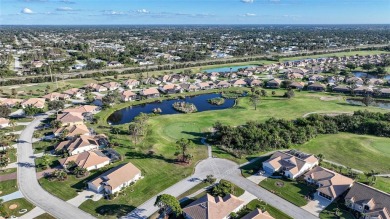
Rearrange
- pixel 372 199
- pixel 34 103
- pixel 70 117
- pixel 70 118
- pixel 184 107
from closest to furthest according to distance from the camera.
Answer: pixel 372 199 < pixel 70 118 < pixel 70 117 < pixel 34 103 < pixel 184 107

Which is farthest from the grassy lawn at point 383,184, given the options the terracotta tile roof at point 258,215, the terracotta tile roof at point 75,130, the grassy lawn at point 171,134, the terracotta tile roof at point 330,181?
the terracotta tile roof at point 75,130

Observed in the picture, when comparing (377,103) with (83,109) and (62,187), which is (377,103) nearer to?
(83,109)

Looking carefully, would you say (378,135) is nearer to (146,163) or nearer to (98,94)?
(146,163)

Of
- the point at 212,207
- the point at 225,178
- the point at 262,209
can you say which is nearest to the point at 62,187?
the point at 212,207

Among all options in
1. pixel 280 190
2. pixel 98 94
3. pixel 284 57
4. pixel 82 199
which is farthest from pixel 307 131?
pixel 284 57

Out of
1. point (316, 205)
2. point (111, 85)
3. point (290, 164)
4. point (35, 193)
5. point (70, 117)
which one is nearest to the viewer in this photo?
point (316, 205)
